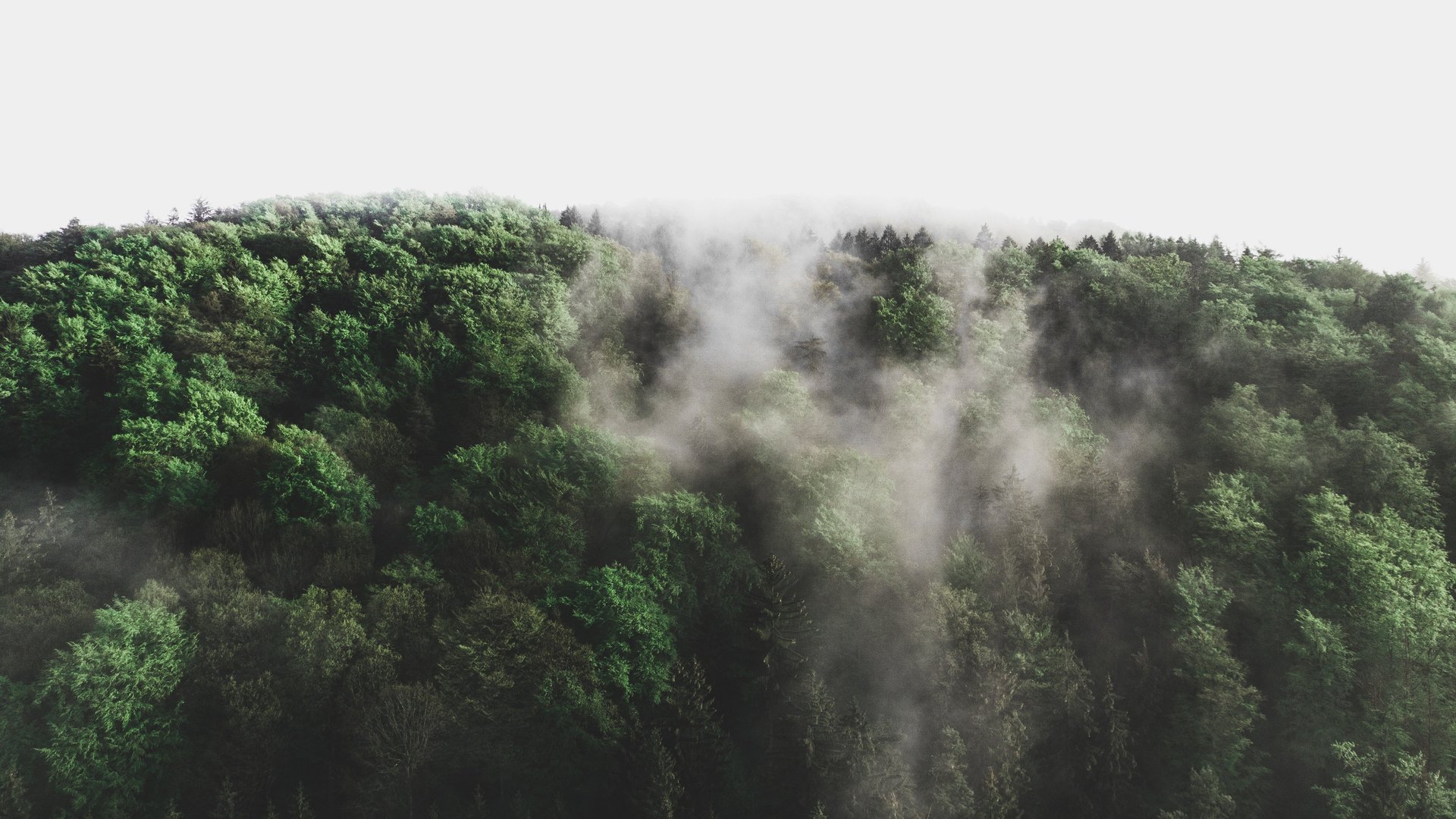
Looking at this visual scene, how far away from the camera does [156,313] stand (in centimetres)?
3603

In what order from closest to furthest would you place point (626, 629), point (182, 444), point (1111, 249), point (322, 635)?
1. point (322, 635)
2. point (626, 629)
3. point (182, 444)
4. point (1111, 249)

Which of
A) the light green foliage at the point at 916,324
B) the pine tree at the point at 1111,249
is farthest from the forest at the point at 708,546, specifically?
the pine tree at the point at 1111,249

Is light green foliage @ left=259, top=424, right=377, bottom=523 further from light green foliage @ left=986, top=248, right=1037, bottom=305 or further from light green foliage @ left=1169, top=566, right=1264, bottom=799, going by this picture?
light green foliage @ left=986, top=248, right=1037, bottom=305

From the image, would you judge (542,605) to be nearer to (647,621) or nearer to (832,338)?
(647,621)

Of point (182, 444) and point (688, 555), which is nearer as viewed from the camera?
point (182, 444)

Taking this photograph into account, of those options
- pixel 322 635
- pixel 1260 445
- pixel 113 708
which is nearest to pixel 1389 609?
pixel 1260 445

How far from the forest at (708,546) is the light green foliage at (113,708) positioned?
0.13 m

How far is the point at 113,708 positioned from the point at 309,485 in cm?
1092

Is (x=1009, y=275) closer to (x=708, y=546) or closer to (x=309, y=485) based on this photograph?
(x=708, y=546)

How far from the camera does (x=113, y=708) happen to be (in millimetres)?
20688

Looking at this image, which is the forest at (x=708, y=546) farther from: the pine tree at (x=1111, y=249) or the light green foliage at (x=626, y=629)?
the pine tree at (x=1111, y=249)

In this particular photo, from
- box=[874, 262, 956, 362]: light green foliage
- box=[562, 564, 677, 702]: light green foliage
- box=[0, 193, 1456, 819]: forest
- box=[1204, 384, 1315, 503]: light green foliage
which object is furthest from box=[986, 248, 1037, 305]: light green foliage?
box=[562, 564, 677, 702]: light green foliage

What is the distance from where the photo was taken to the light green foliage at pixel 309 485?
95.8ft

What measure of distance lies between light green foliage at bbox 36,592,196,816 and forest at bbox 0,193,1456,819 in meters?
0.13
